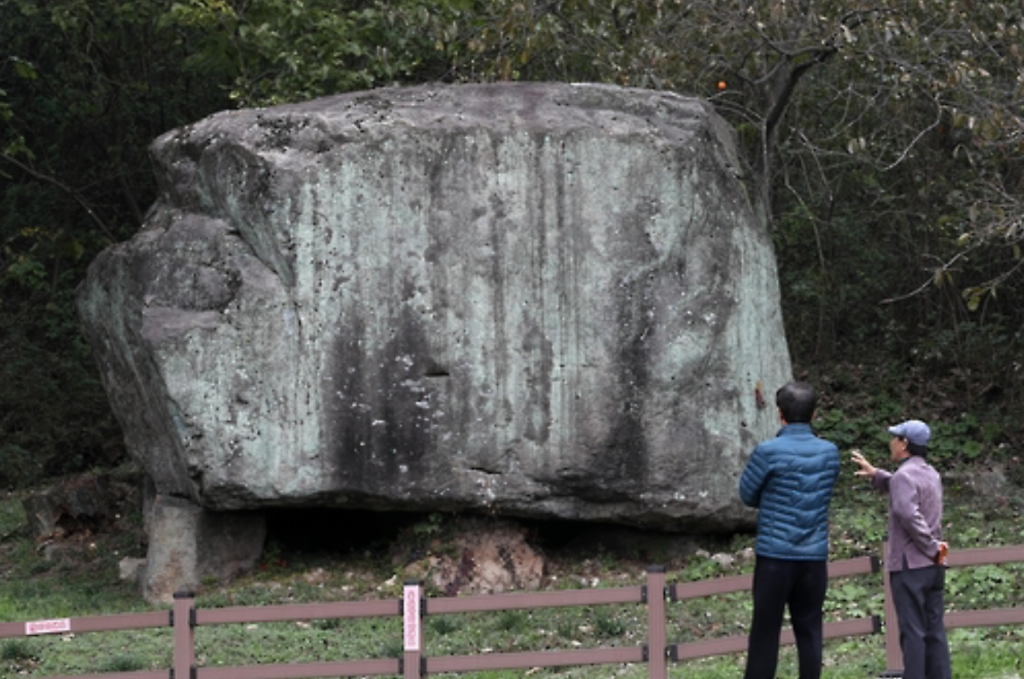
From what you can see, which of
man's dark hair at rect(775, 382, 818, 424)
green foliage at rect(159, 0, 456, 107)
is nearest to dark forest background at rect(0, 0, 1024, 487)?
green foliage at rect(159, 0, 456, 107)

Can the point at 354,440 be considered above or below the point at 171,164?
below

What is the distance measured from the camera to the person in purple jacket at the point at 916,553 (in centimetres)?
859

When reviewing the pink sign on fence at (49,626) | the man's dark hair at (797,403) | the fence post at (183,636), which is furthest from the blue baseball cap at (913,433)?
the pink sign on fence at (49,626)

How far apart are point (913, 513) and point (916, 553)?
0.24 metres

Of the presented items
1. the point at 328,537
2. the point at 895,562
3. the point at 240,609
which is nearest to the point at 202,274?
the point at 328,537

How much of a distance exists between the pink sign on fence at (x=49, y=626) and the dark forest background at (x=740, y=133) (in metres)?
7.73

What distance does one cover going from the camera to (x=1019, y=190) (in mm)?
16344

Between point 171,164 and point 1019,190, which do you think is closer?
point 171,164

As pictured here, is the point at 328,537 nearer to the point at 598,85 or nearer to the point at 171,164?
the point at 171,164

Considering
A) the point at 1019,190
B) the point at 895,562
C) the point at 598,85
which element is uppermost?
the point at 598,85

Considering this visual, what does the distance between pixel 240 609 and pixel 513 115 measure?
221 inches

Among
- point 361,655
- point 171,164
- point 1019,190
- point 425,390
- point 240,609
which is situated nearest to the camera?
point 240,609

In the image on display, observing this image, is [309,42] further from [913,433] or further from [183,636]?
[913,433]

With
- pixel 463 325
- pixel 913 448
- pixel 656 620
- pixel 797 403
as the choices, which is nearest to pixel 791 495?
pixel 797 403
